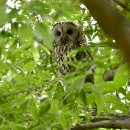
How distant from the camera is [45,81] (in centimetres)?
143

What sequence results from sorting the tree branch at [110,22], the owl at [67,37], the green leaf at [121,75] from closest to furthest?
1. the tree branch at [110,22]
2. the green leaf at [121,75]
3. the owl at [67,37]

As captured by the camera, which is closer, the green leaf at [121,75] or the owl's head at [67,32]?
the green leaf at [121,75]

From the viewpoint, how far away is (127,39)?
13.1 inches

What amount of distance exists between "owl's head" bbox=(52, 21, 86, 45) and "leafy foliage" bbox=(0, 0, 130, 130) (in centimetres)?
223

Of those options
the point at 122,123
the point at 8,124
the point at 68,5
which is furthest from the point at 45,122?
the point at 122,123

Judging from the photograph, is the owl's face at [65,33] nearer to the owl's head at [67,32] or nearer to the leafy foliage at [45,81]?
the owl's head at [67,32]

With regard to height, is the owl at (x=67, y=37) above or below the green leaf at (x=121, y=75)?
above

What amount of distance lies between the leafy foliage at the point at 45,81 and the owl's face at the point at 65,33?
2227 mm

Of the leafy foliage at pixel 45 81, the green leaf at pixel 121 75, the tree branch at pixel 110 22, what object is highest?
the leafy foliage at pixel 45 81

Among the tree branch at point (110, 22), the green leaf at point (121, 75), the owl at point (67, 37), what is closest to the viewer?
the tree branch at point (110, 22)

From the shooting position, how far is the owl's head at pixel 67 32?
13.2ft

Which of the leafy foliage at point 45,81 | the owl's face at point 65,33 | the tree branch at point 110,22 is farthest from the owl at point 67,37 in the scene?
the tree branch at point 110,22

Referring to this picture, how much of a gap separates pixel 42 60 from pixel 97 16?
249 cm

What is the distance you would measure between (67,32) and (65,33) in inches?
2.3
